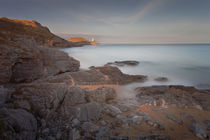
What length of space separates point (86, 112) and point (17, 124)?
1994 mm

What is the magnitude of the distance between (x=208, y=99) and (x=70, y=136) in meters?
7.44

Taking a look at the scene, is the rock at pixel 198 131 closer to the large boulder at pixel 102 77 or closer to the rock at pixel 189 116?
the rock at pixel 189 116

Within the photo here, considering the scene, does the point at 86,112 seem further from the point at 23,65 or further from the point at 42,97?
the point at 23,65

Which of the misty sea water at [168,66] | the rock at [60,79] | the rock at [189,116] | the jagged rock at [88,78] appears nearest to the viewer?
the rock at [189,116]

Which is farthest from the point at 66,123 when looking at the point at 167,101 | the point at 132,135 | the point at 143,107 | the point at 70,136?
the point at 167,101

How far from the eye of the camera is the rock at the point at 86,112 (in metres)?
3.52

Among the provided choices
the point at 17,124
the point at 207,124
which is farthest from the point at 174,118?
the point at 17,124

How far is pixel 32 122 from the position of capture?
2.56 meters

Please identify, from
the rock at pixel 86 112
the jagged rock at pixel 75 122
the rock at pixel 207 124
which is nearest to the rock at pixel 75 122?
the jagged rock at pixel 75 122

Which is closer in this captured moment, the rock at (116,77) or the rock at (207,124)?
the rock at (207,124)

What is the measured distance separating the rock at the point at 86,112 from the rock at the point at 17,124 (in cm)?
119

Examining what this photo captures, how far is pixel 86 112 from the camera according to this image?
3.78 m

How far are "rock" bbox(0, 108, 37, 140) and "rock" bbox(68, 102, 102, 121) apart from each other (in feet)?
3.89

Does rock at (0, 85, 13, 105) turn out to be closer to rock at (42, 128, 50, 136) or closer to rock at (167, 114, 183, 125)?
rock at (42, 128, 50, 136)
